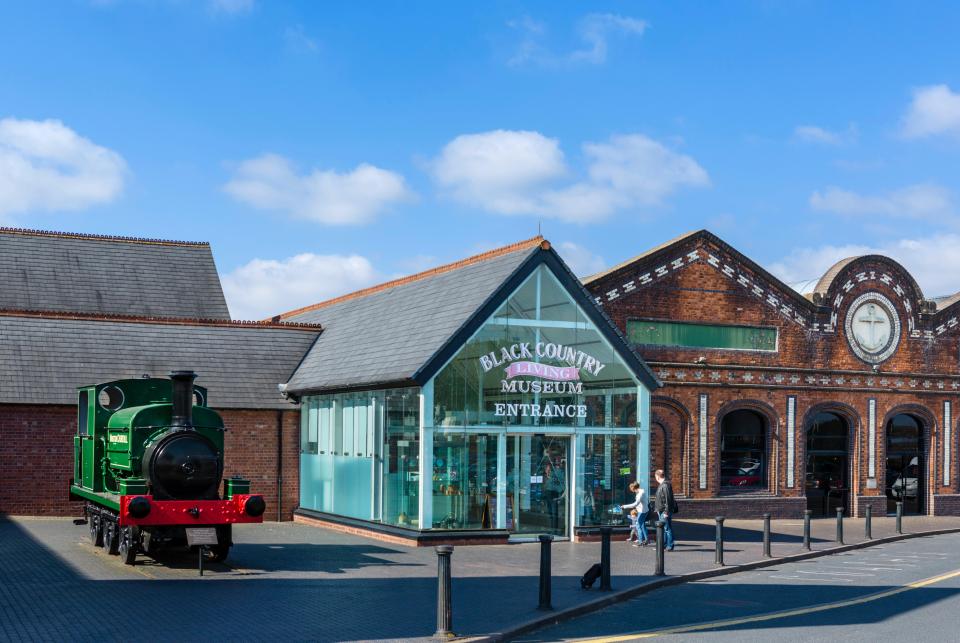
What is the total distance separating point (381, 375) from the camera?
2261 cm

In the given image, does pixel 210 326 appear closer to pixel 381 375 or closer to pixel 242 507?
pixel 381 375

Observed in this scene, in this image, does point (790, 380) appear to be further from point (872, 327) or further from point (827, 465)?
point (872, 327)

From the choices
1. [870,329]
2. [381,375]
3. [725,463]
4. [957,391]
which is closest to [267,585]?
[381,375]

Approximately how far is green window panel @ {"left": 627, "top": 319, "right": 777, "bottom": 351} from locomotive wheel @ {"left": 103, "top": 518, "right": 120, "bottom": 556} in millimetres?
15352

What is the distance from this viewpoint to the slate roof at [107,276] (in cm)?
3528

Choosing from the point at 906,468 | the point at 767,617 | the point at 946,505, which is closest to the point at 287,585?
the point at 767,617

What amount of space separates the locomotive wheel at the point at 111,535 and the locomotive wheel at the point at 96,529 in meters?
0.53

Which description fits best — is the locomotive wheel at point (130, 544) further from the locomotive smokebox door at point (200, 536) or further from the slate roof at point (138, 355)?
the slate roof at point (138, 355)

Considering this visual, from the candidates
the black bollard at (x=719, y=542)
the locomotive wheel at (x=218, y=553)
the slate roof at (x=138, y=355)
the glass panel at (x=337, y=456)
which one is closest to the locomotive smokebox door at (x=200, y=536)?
the locomotive wheel at (x=218, y=553)

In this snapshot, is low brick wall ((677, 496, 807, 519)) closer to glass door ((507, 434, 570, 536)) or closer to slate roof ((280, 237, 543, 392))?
glass door ((507, 434, 570, 536))

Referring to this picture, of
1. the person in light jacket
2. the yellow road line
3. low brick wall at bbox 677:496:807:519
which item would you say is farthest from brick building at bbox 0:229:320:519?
Result: the yellow road line

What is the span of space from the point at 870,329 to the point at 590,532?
47.9 ft

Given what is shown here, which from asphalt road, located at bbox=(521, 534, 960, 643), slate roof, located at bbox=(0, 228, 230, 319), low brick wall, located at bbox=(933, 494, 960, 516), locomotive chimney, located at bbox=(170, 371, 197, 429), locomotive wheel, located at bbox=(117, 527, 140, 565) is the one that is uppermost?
slate roof, located at bbox=(0, 228, 230, 319)

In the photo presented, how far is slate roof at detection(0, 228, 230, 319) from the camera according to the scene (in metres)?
35.3
